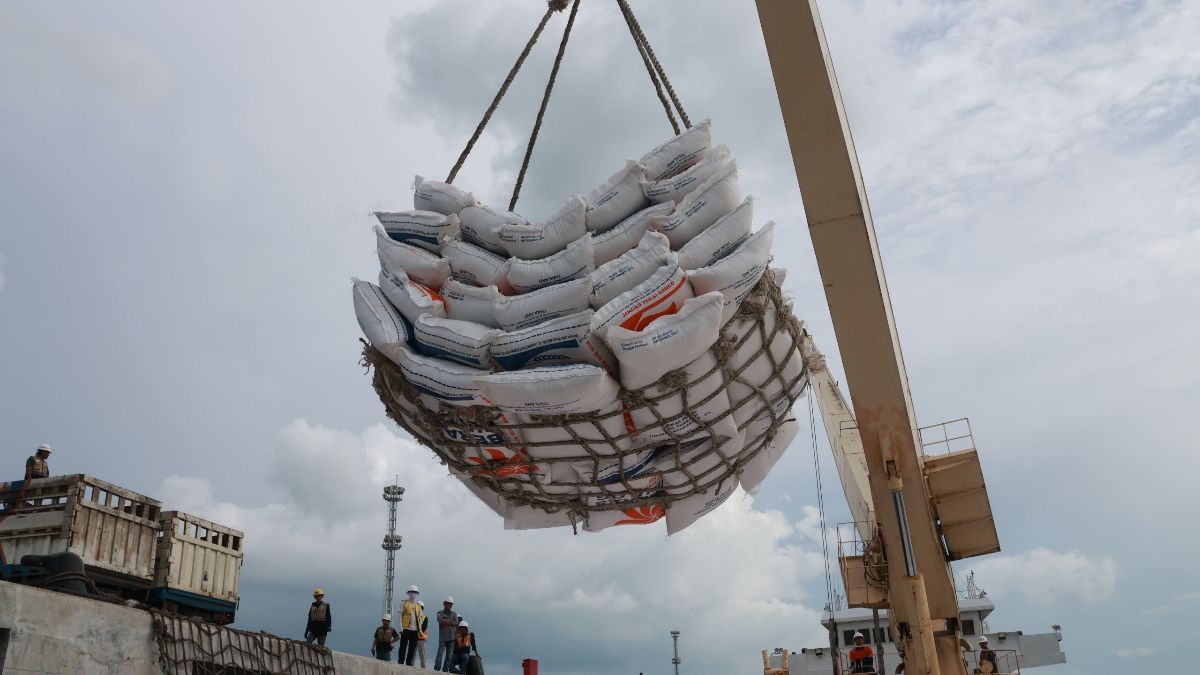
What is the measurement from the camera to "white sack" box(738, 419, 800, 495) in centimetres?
786

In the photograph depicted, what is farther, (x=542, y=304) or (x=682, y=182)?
(x=682, y=182)

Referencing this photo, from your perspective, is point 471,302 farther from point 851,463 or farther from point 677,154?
point 851,463

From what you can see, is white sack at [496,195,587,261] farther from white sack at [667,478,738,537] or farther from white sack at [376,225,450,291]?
white sack at [667,478,738,537]

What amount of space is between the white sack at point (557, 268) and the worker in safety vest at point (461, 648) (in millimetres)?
5216

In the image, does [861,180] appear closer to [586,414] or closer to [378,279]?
[586,414]

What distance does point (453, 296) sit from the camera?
23.6 feet

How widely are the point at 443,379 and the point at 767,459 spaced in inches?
112

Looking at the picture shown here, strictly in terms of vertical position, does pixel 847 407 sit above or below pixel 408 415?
above

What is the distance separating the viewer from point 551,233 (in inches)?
286

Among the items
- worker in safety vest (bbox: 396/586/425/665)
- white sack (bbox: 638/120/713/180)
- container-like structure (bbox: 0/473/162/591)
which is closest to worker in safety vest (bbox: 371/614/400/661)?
worker in safety vest (bbox: 396/586/425/665)

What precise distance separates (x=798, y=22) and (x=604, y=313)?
2.34 meters

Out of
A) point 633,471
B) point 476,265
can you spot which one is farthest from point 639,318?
point 476,265

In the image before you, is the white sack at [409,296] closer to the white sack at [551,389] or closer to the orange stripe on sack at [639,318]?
the white sack at [551,389]

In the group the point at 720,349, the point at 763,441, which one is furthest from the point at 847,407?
the point at 720,349
